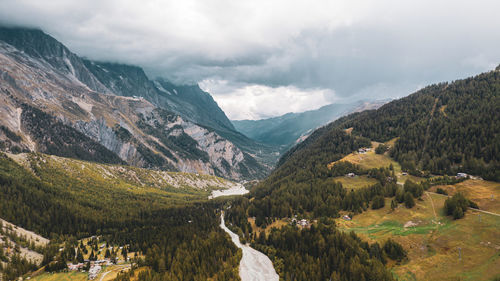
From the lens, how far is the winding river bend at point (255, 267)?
123 meters

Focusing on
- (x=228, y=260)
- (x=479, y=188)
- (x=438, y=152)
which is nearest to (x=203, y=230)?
(x=228, y=260)

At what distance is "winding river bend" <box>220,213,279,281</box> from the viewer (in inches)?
4843

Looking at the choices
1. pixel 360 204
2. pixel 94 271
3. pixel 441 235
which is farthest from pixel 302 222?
pixel 94 271

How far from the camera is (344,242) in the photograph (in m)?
121

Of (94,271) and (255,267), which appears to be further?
(255,267)

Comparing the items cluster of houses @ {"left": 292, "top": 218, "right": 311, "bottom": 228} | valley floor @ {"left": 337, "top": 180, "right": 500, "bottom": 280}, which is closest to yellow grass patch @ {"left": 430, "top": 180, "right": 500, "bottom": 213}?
valley floor @ {"left": 337, "top": 180, "right": 500, "bottom": 280}

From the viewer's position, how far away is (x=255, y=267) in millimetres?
132625

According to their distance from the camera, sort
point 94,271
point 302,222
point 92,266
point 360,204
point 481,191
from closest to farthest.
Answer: point 94,271, point 92,266, point 481,191, point 360,204, point 302,222

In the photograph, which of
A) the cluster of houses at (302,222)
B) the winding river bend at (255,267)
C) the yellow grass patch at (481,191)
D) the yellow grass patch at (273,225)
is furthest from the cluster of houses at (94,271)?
the yellow grass patch at (481,191)

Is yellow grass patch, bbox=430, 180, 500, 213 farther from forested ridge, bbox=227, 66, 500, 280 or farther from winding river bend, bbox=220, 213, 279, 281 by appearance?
winding river bend, bbox=220, 213, 279, 281

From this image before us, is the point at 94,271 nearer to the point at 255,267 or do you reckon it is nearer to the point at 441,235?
the point at 255,267

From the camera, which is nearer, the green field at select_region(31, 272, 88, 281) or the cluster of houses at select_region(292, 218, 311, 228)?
the green field at select_region(31, 272, 88, 281)

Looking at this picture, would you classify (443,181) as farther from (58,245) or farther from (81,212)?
(81,212)

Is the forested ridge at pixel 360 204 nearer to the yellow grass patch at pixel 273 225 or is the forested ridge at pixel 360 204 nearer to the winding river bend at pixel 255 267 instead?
the yellow grass patch at pixel 273 225
